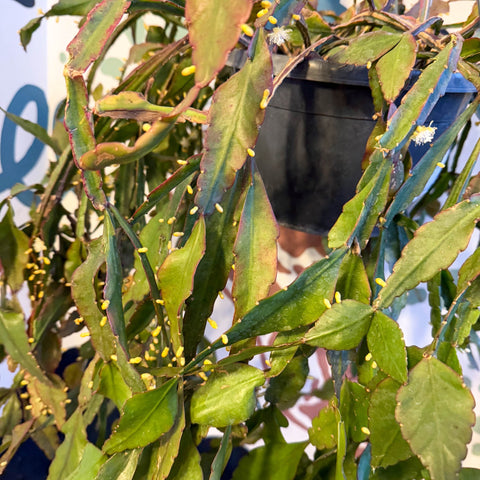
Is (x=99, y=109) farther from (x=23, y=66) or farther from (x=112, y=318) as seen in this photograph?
(x=23, y=66)

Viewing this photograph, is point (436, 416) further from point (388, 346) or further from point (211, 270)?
point (211, 270)

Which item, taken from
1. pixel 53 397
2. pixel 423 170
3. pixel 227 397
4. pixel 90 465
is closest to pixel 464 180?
pixel 423 170

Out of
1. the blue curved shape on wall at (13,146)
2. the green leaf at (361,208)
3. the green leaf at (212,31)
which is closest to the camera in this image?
the green leaf at (212,31)

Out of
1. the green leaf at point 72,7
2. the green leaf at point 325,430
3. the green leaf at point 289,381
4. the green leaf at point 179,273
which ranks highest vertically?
the green leaf at point 72,7

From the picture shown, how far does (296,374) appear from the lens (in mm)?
431

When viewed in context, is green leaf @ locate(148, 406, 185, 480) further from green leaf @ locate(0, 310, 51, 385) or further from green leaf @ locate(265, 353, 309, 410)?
green leaf @ locate(0, 310, 51, 385)

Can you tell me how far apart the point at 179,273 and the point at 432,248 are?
0.16 meters

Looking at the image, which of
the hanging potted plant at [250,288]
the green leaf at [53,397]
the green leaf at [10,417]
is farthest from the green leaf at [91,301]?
the green leaf at [10,417]

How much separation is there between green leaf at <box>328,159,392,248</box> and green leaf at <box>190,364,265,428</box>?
105 millimetres

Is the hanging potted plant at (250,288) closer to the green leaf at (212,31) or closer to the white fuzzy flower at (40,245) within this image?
the green leaf at (212,31)

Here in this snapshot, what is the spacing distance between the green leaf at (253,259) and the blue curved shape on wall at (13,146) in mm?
642

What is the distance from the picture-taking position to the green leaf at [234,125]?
312 millimetres

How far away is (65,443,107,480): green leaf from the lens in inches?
14.4

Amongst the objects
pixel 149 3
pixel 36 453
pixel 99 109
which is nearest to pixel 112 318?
pixel 99 109
